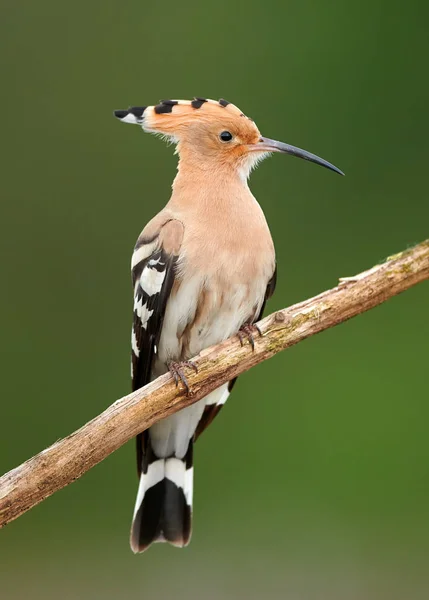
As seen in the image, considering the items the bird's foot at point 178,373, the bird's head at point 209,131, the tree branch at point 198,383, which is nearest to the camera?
the tree branch at point 198,383

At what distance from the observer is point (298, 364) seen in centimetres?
370

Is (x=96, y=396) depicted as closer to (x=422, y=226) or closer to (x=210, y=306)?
(x=422, y=226)

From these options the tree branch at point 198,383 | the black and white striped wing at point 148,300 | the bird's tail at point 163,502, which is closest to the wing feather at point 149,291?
the black and white striped wing at point 148,300

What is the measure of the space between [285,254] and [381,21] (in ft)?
3.22

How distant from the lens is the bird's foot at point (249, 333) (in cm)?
192

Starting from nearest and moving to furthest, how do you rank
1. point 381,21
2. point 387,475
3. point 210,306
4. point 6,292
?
1. point 210,306
2. point 387,475
3. point 6,292
4. point 381,21

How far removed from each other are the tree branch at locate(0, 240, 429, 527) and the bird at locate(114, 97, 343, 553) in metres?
0.03

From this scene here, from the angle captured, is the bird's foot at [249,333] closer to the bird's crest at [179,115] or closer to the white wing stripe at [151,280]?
the white wing stripe at [151,280]

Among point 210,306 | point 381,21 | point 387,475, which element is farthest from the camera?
point 381,21

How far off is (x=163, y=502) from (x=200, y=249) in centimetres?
64

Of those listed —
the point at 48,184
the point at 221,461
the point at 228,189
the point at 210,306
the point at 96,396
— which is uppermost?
the point at 48,184

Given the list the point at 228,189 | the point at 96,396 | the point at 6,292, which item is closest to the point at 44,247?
the point at 6,292

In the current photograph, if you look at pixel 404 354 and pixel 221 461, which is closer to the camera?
pixel 221 461

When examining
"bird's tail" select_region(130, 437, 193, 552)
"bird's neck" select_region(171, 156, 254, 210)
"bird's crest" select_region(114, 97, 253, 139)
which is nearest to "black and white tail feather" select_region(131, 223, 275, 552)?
"bird's tail" select_region(130, 437, 193, 552)
